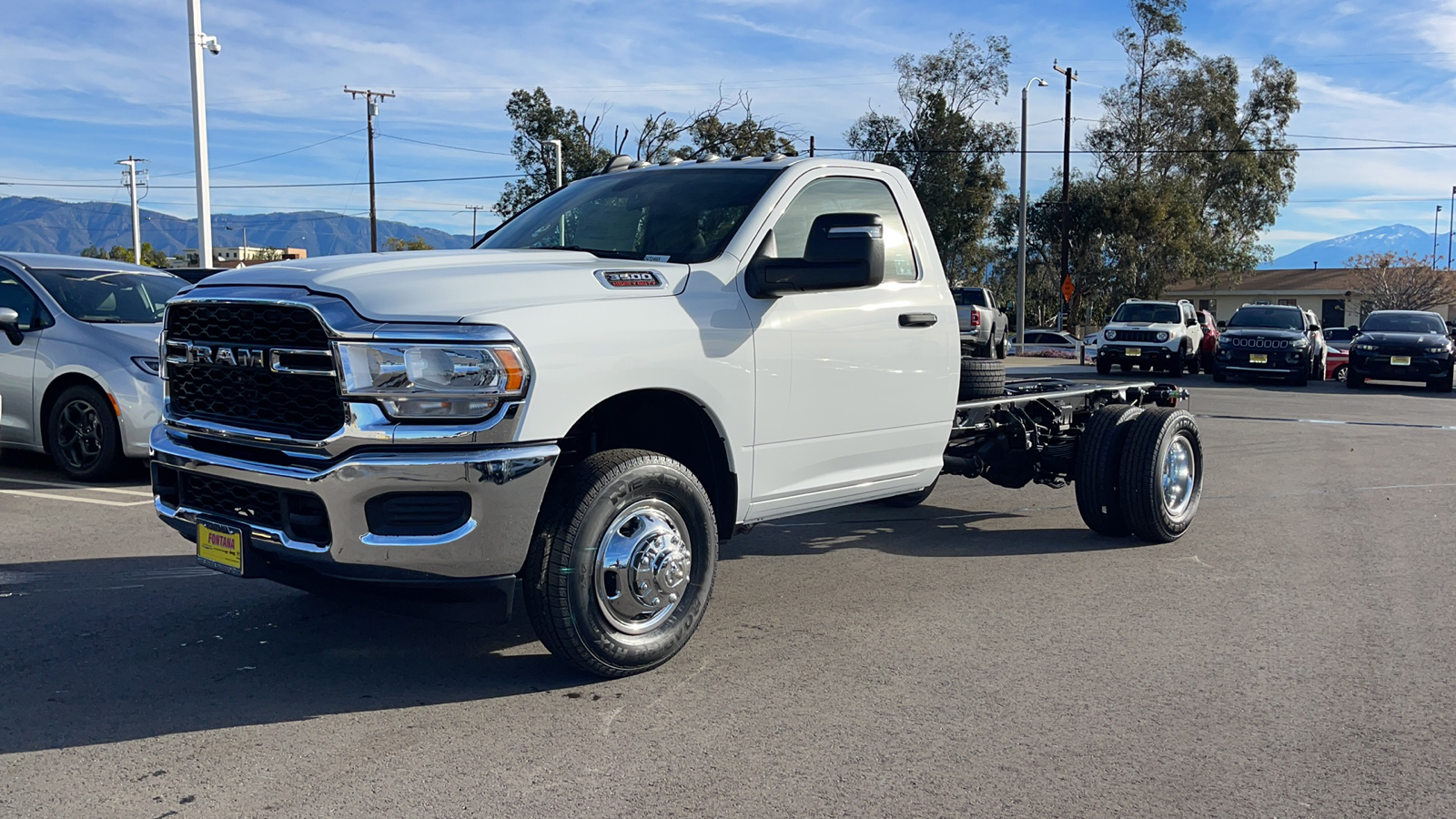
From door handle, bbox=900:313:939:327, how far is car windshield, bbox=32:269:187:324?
6.08 meters

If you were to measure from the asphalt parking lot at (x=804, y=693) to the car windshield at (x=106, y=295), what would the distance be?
2595mm

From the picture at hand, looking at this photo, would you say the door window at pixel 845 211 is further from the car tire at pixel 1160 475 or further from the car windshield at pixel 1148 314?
the car windshield at pixel 1148 314

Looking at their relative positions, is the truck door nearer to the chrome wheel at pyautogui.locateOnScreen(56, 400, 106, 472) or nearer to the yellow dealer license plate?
the yellow dealer license plate

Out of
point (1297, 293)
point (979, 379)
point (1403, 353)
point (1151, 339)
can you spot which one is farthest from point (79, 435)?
point (1297, 293)

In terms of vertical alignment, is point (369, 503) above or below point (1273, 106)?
below

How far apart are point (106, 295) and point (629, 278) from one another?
22.0ft

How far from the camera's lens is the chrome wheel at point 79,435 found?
8734 millimetres

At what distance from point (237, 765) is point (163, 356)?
1766 mm

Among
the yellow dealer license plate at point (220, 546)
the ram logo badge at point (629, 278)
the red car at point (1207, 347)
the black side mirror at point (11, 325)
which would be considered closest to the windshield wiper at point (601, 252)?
the ram logo badge at point (629, 278)

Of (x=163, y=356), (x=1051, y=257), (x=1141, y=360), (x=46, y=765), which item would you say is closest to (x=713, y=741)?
(x=46, y=765)

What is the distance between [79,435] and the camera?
28.9 feet

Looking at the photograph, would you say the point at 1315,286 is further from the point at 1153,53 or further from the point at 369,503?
the point at 369,503

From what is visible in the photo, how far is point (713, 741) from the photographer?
12.6 ft

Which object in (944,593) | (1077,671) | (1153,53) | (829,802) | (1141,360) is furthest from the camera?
(1153,53)
